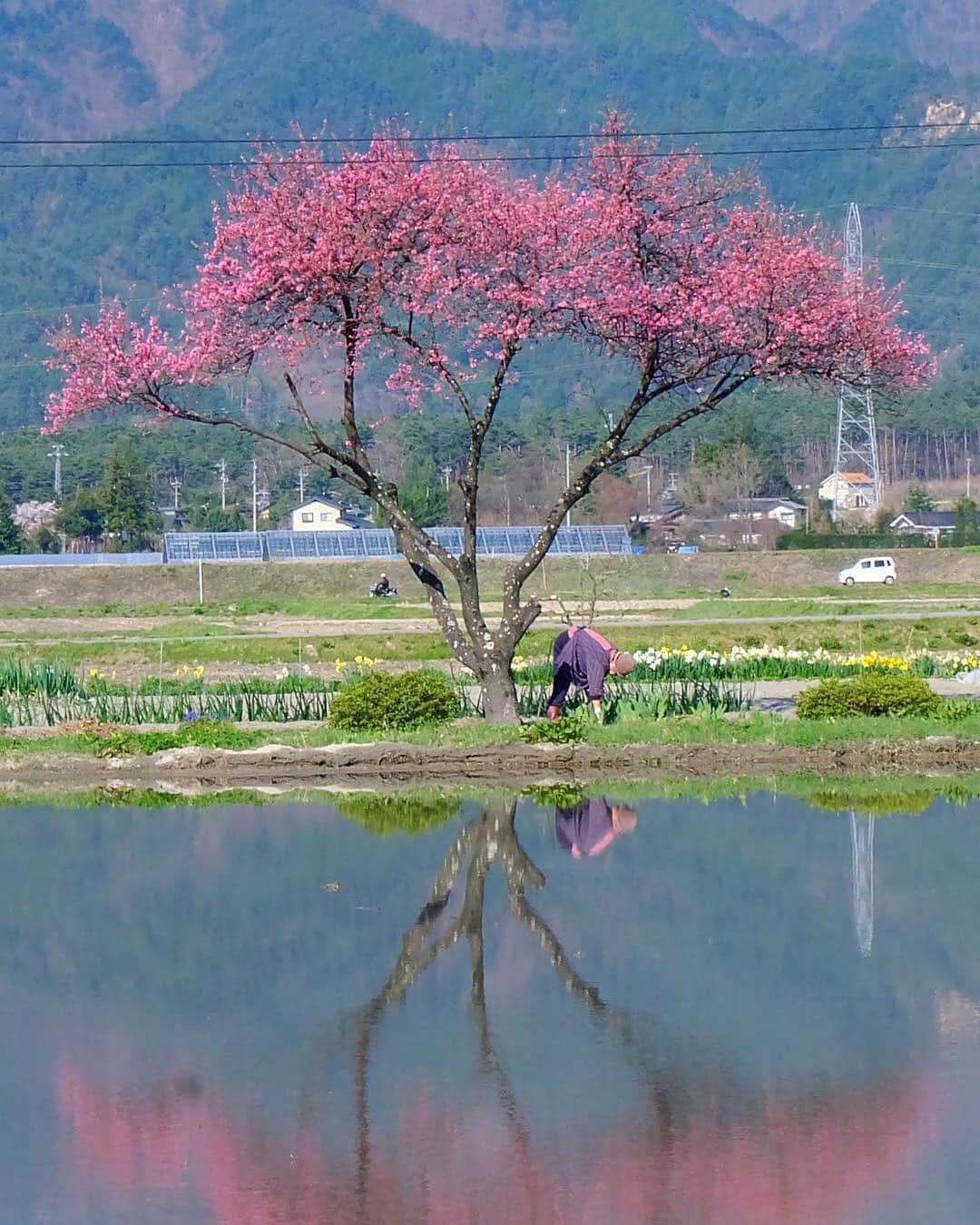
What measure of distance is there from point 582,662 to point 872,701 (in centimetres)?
335

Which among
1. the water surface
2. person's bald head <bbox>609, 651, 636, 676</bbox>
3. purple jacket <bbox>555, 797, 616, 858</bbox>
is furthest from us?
person's bald head <bbox>609, 651, 636, 676</bbox>

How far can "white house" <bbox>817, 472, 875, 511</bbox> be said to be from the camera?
14325 cm

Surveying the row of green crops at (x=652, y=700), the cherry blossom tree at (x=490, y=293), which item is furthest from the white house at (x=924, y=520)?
the cherry blossom tree at (x=490, y=293)

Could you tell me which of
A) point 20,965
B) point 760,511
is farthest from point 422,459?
point 20,965

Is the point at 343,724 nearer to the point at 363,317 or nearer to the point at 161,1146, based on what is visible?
the point at 363,317

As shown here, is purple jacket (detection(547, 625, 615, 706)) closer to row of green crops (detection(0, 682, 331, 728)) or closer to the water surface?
row of green crops (detection(0, 682, 331, 728))

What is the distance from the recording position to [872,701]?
72.1 ft

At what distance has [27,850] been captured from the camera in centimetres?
1583

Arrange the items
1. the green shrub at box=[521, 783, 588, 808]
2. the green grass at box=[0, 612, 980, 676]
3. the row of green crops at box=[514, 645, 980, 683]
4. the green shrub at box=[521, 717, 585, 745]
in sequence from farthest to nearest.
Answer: the green grass at box=[0, 612, 980, 676]
the row of green crops at box=[514, 645, 980, 683]
the green shrub at box=[521, 717, 585, 745]
the green shrub at box=[521, 783, 588, 808]

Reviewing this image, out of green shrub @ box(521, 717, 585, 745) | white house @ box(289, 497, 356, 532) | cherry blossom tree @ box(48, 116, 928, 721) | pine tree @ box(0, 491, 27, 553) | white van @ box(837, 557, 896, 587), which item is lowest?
green shrub @ box(521, 717, 585, 745)

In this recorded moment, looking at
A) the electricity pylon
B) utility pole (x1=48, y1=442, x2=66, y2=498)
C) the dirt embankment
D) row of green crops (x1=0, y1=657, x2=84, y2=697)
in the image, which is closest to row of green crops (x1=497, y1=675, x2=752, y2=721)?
the dirt embankment

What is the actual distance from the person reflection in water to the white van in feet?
206

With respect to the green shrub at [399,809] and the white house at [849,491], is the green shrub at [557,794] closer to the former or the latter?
the green shrub at [399,809]

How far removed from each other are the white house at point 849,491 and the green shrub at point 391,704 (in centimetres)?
11269
